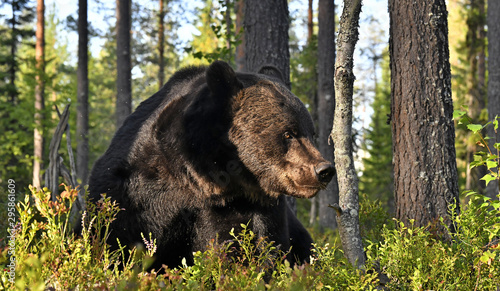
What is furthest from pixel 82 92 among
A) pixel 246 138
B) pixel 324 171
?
pixel 324 171

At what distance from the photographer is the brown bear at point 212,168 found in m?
3.84

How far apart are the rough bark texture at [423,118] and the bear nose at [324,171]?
1.69m

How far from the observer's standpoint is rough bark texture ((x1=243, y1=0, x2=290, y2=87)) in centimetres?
716

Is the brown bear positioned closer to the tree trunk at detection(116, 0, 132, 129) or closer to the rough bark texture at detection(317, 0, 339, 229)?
the rough bark texture at detection(317, 0, 339, 229)

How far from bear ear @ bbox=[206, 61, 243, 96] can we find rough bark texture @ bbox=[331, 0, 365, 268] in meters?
0.88

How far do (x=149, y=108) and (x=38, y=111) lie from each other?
13766mm

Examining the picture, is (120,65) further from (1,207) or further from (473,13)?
(473,13)

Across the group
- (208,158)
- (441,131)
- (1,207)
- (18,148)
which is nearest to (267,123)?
(208,158)

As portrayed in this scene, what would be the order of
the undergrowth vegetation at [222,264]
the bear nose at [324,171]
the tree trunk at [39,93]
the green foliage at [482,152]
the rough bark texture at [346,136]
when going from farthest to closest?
the tree trunk at [39,93]
the rough bark texture at [346,136]
the green foliage at [482,152]
the bear nose at [324,171]
the undergrowth vegetation at [222,264]

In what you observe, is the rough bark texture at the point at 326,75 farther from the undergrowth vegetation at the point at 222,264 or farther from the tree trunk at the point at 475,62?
the tree trunk at the point at 475,62

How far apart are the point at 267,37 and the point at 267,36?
0.05 ft

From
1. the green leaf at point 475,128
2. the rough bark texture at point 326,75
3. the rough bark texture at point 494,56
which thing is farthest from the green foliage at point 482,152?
the rough bark texture at point 494,56

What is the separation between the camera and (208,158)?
3.87 metres

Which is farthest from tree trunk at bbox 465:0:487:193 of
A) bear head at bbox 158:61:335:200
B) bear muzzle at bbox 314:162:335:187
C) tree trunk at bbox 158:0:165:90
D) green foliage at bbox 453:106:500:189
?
bear muzzle at bbox 314:162:335:187
